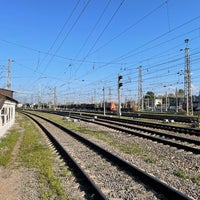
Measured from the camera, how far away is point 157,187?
23.6 ft

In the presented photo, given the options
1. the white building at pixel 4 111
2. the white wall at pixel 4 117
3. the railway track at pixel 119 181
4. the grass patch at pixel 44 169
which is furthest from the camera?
the white wall at pixel 4 117

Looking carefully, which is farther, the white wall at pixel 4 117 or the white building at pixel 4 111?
the white wall at pixel 4 117

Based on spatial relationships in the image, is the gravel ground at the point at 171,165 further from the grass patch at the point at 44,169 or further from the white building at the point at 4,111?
the white building at the point at 4,111

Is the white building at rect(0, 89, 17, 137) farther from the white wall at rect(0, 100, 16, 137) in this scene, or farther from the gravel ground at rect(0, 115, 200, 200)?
the gravel ground at rect(0, 115, 200, 200)

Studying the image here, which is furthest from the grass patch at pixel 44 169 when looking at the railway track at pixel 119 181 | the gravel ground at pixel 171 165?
the gravel ground at pixel 171 165

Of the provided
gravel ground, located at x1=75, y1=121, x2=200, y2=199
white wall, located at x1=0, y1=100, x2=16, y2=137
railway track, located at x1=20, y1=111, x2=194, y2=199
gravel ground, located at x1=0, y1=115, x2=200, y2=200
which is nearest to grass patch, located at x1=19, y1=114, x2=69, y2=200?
gravel ground, located at x1=0, y1=115, x2=200, y2=200

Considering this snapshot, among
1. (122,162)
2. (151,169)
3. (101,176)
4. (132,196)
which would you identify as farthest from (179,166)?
(132,196)

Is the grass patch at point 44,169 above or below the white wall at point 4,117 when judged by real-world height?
below

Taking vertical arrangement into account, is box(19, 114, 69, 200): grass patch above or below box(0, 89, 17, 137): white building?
below

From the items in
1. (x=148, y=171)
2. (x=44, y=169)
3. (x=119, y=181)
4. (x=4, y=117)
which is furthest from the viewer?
(x=4, y=117)

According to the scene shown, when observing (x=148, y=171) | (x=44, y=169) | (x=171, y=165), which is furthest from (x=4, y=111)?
(x=148, y=171)

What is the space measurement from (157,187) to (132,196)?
0.84m

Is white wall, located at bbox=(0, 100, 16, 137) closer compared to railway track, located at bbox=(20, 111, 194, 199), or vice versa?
railway track, located at bbox=(20, 111, 194, 199)

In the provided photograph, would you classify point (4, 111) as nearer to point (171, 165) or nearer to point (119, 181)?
point (171, 165)
